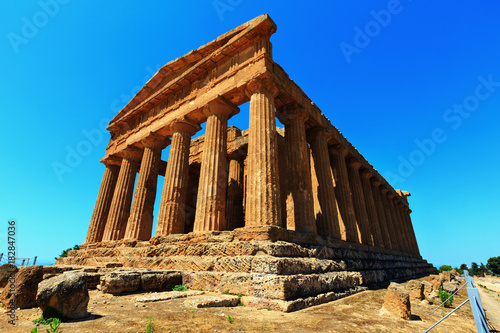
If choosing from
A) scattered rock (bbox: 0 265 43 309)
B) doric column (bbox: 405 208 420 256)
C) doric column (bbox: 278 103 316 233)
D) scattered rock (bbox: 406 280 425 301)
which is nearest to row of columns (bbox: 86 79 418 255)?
doric column (bbox: 278 103 316 233)

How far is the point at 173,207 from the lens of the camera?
11.9 meters

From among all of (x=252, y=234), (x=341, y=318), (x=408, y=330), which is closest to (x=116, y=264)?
(x=252, y=234)

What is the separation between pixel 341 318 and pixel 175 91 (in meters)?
14.1

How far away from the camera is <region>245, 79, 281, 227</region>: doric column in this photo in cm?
849

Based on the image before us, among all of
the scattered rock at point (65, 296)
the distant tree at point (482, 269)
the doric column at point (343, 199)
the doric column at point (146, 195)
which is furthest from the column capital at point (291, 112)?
the distant tree at point (482, 269)

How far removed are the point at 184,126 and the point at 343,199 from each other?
1009 centimetres

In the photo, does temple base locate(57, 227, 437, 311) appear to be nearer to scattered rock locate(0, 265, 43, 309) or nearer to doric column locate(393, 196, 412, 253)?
scattered rock locate(0, 265, 43, 309)

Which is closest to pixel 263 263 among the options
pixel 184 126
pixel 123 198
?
pixel 184 126

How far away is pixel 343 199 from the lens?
14797 millimetres

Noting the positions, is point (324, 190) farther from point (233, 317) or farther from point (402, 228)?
point (402, 228)

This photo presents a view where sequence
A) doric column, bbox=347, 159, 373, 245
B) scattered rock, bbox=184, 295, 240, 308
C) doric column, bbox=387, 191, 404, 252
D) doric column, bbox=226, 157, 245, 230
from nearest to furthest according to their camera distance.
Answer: scattered rock, bbox=184, 295, 240, 308 → doric column, bbox=347, 159, 373, 245 → doric column, bbox=226, 157, 245, 230 → doric column, bbox=387, 191, 404, 252

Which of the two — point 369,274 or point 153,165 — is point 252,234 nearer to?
point 369,274

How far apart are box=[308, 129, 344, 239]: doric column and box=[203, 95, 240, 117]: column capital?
4881 mm

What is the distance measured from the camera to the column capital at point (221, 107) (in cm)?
1181
